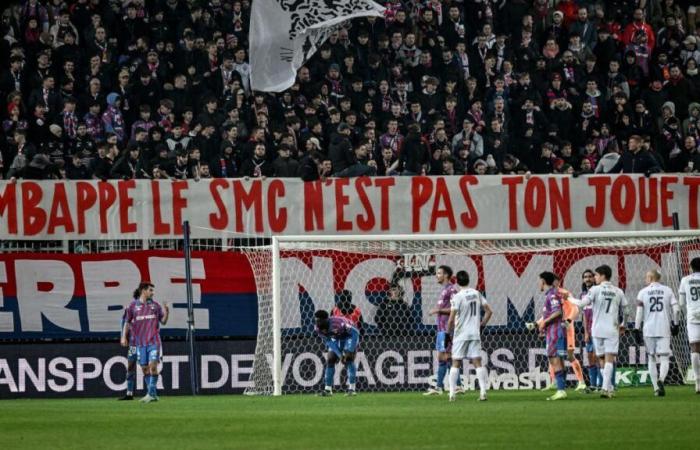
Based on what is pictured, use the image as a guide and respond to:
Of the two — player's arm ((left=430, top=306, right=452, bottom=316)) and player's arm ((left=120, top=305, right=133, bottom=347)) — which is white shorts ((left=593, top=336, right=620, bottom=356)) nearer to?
player's arm ((left=430, top=306, right=452, bottom=316))

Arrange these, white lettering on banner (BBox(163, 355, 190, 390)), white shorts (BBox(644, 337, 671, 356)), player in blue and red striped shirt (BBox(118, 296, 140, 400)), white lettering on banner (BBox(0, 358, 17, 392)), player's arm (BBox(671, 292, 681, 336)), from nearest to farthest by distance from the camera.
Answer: player's arm (BBox(671, 292, 681, 336))
white shorts (BBox(644, 337, 671, 356))
player in blue and red striped shirt (BBox(118, 296, 140, 400))
white lettering on banner (BBox(0, 358, 17, 392))
white lettering on banner (BBox(163, 355, 190, 390))

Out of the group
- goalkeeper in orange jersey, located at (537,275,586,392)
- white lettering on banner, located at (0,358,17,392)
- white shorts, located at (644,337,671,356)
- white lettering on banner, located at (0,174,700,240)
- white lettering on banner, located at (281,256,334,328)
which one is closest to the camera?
white shorts, located at (644,337,671,356)

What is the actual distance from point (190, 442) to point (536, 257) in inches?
500

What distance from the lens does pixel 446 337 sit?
2341 cm

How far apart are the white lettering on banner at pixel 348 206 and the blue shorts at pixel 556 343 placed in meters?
3.64

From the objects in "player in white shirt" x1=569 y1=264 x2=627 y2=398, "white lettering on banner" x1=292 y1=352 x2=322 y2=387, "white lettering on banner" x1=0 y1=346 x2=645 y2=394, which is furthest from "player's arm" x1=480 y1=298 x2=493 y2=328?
"white lettering on banner" x1=292 y1=352 x2=322 y2=387

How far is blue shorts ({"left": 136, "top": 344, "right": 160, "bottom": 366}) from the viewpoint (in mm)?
23406

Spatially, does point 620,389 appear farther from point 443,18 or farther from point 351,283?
point 443,18

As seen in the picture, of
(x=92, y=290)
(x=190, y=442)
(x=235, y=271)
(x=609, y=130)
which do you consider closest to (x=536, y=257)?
(x=609, y=130)

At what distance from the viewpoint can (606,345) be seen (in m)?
21.4

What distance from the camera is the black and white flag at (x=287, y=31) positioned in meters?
26.7

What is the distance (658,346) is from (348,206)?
225 inches

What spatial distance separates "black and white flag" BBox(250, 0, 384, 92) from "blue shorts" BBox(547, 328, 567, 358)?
24.2ft

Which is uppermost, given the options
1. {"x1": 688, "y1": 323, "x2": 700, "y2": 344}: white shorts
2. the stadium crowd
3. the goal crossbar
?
the stadium crowd
